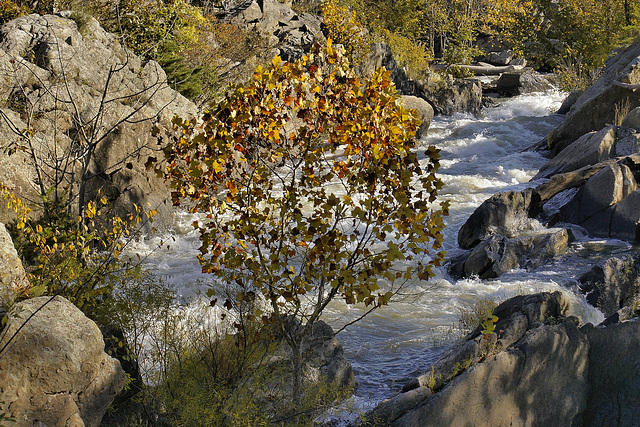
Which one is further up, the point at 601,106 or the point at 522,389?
the point at 601,106

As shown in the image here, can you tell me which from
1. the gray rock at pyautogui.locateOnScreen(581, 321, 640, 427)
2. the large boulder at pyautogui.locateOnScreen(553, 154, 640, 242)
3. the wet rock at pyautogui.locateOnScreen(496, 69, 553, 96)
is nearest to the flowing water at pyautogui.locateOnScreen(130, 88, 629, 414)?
the large boulder at pyautogui.locateOnScreen(553, 154, 640, 242)

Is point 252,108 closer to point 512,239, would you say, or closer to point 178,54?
point 512,239

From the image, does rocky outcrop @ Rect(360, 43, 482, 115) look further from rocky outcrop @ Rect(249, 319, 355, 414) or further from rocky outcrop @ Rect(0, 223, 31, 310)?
rocky outcrop @ Rect(0, 223, 31, 310)

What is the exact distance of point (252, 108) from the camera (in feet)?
11.6

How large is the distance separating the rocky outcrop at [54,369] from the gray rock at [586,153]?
33.1ft

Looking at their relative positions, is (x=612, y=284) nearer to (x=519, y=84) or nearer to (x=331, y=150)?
(x=331, y=150)

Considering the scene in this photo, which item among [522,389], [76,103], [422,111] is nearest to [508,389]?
[522,389]

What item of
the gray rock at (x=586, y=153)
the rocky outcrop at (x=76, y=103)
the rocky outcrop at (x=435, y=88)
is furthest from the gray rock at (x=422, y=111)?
the rocky outcrop at (x=76, y=103)

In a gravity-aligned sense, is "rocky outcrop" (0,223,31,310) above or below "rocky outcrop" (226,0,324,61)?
below

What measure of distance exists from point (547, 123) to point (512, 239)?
1089 cm

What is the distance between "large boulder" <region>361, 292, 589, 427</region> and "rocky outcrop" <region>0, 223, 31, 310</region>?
112 inches

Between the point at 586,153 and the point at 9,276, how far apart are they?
10.6 metres

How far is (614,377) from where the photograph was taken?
13.9 feet

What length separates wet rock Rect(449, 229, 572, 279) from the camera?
825cm
